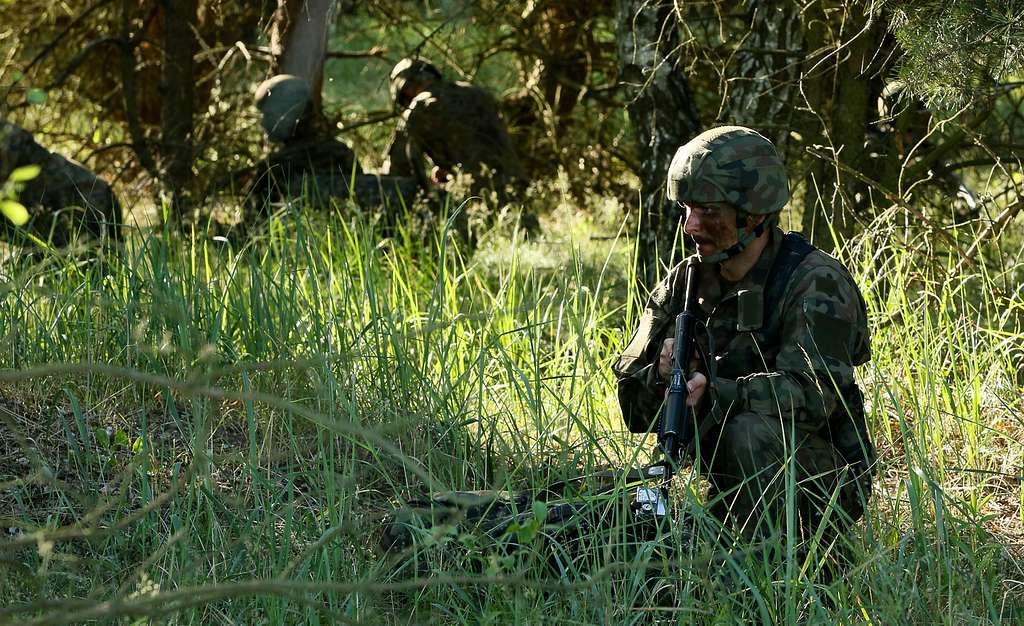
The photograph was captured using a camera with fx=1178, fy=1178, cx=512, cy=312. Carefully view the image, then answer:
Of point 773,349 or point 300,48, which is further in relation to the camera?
point 300,48

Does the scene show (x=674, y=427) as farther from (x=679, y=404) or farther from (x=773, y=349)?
(x=773, y=349)

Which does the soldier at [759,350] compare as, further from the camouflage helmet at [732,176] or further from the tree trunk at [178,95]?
the tree trunk at [178,95]

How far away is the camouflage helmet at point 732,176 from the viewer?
2.94 m

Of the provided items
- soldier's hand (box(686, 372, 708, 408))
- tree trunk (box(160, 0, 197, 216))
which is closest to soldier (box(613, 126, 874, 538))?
soldier's hand (box(686, 372, 708, 408))

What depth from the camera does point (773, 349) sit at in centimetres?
301

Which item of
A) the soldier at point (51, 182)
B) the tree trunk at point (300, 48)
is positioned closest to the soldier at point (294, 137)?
the tree trunk at point (300, 48)

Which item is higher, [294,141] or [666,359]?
[294,141]

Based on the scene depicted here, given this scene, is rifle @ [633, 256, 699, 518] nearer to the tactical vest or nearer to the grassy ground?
the grassy ground

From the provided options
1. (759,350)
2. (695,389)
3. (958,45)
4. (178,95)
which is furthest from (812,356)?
(178,95)

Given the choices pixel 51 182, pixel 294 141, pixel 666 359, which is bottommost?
pixel 666 359

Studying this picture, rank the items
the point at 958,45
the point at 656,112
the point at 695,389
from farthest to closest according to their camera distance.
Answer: the point at 656,112 < the point at 958,45 < the point at 695,389

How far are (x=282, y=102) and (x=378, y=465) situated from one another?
168 inches

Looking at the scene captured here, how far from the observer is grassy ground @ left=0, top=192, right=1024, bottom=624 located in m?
2.49

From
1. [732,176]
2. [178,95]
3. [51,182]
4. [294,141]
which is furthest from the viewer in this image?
[178,95]
